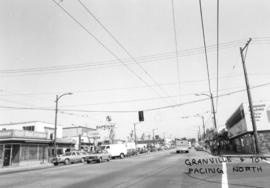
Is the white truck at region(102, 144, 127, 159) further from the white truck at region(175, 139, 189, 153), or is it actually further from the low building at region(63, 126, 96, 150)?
the low building at region(63, 126, 96, 150)

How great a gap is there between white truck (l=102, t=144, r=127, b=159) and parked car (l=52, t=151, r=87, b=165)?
5178 mm

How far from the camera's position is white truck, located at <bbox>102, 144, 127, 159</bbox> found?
1770 inches

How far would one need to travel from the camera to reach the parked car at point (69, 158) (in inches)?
1398

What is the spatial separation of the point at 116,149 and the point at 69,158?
10.8 metres

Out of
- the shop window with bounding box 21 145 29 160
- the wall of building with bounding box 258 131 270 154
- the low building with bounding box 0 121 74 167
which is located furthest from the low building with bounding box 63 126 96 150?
the wall of building with bounding box 258 131 270 154

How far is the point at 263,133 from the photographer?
110 feet

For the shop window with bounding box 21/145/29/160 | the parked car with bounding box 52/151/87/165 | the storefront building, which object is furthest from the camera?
the shop window with bounding box 21/145/29/160

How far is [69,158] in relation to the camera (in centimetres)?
3691

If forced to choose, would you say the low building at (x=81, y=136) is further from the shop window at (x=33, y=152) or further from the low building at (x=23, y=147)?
the shop window at (x=33, y=152)

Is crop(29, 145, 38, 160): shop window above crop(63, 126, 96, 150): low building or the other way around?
the other way around

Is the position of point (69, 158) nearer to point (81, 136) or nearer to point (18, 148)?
point (18, 148)

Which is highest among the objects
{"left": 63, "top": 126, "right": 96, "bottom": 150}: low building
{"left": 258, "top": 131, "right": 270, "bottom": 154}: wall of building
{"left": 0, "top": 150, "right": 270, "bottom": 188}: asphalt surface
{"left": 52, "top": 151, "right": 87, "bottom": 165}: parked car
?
{"left": 63, "top": 126, "right": 96, "bottom": 150}: low building

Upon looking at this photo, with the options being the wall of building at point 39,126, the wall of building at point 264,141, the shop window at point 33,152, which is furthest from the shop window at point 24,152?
the wall of building at point 264,141

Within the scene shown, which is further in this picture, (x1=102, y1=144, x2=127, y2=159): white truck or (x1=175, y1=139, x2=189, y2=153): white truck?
(x1=175, y1=139, x2=189, y2=153): white truck
